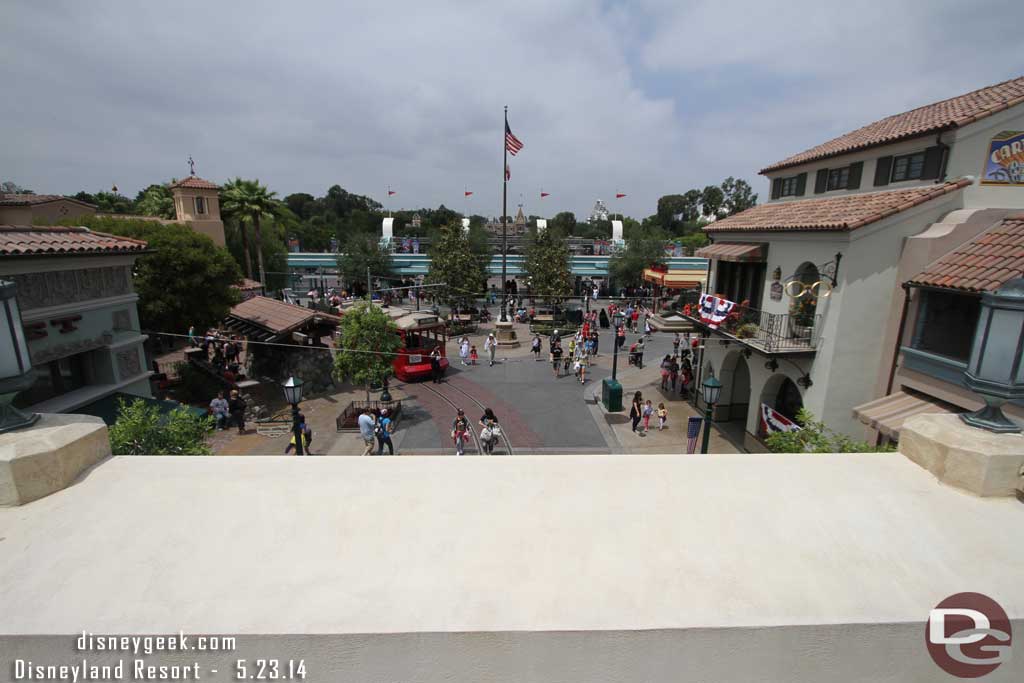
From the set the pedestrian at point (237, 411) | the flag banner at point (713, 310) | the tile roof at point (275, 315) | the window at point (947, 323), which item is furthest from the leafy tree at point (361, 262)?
the window at point (947, 323)

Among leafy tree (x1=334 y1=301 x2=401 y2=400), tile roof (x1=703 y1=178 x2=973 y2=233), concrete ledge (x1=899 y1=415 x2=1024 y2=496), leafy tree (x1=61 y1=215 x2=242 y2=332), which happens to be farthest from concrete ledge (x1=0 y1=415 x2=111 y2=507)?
leafy tree (x1=61 y1=215 x2=242 y2=332)

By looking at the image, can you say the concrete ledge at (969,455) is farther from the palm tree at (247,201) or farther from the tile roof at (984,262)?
the palm tree at (247,201)

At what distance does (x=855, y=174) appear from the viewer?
42.5 ft

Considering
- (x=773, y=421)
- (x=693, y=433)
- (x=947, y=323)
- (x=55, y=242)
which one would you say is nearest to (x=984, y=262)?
(x=947, y=323)

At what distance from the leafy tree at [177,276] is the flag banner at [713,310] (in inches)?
751

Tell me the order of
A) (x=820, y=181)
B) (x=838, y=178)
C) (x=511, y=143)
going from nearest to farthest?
(x=838, y=178)
(x=820, y=181)
(x=511, y=143)

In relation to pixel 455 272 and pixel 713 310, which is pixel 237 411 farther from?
pixel 455 272

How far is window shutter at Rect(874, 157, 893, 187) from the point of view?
1180 centimetres

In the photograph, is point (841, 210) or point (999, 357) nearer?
point (999, 357)

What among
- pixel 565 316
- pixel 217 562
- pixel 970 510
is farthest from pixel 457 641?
pixel 565 316

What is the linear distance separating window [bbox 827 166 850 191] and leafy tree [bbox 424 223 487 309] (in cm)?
2416

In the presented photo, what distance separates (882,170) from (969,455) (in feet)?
40.9

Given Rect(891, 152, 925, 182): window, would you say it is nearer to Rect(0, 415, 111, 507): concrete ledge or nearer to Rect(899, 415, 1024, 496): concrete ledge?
Rect(899, 415, 1024, 496): concrete ledge

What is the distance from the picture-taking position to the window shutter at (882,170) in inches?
464
